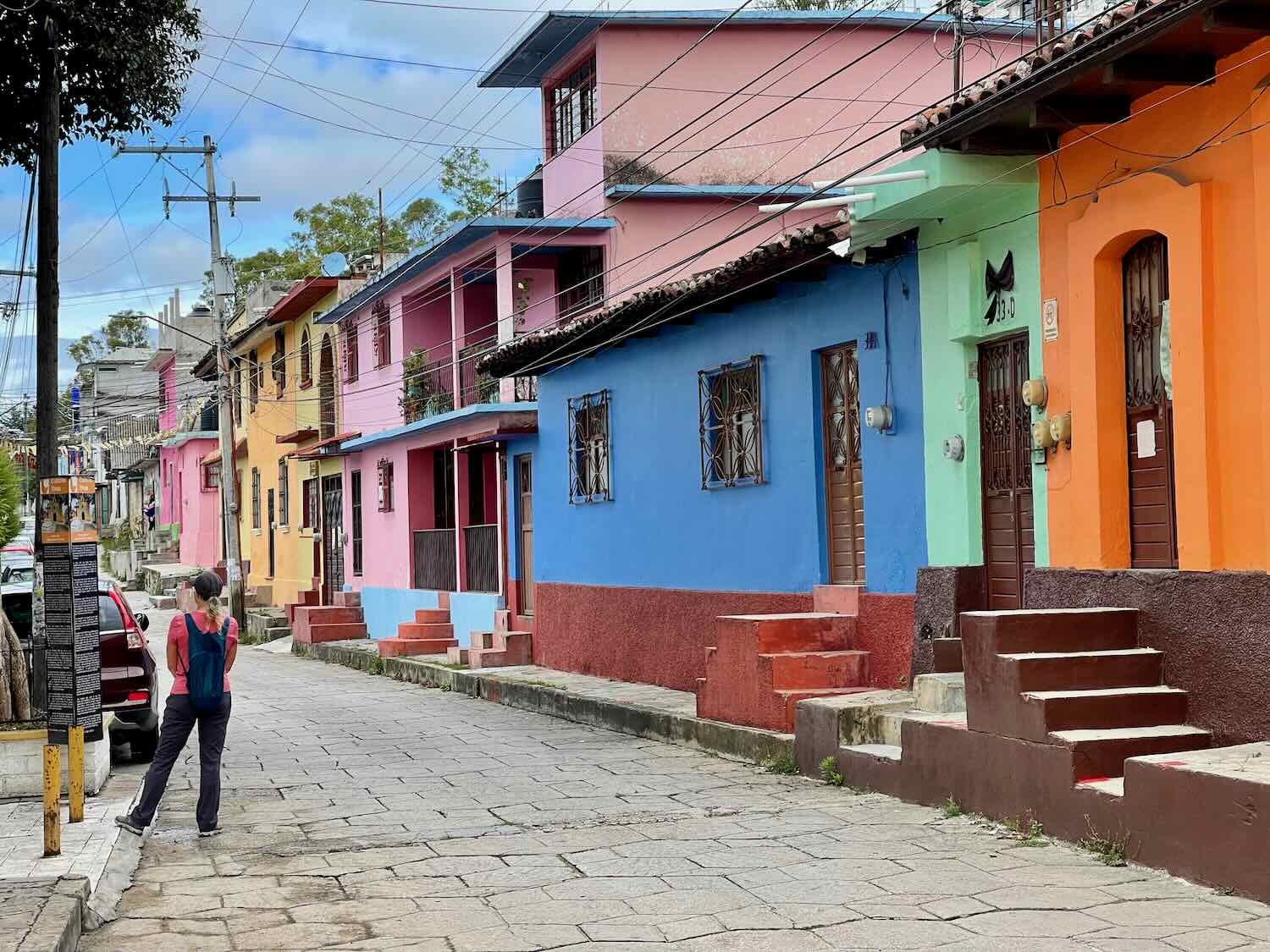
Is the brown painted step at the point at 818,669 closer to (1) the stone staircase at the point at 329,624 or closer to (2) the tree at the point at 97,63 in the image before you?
(2) the tree at the point at 97,63

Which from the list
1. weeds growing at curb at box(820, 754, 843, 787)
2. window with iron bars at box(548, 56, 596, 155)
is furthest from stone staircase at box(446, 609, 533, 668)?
weeds growing at curb at box(820, 754, 843, 787)

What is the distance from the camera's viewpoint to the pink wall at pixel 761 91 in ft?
71.0

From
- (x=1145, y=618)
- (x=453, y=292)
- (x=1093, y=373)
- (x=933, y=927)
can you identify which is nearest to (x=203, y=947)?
(x=933, y=927)

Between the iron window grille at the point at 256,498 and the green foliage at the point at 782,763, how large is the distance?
3076cm

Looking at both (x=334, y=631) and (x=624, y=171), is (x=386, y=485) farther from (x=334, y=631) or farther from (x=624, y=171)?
(x=624, y=171)

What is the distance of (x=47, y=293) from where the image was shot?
11484 millimetres

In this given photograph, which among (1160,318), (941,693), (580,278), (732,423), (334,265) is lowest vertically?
(941,693)

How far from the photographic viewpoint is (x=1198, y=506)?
8562 millimetres

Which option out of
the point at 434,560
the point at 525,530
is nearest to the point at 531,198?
the point at 525,530

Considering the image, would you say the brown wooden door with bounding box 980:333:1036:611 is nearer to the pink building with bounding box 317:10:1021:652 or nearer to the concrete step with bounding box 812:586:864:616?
the concrete step with bounding box 812:586:864:616

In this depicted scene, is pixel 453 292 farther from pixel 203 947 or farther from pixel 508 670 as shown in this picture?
pixel 203 947

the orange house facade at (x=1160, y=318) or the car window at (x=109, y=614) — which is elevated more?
the orange house facade at (x=1160, y=318)

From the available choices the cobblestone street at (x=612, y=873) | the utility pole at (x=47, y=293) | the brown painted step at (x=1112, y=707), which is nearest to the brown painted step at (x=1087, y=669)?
the brown painted step at (x=1112, y=707)

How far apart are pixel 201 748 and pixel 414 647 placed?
48.6ft
